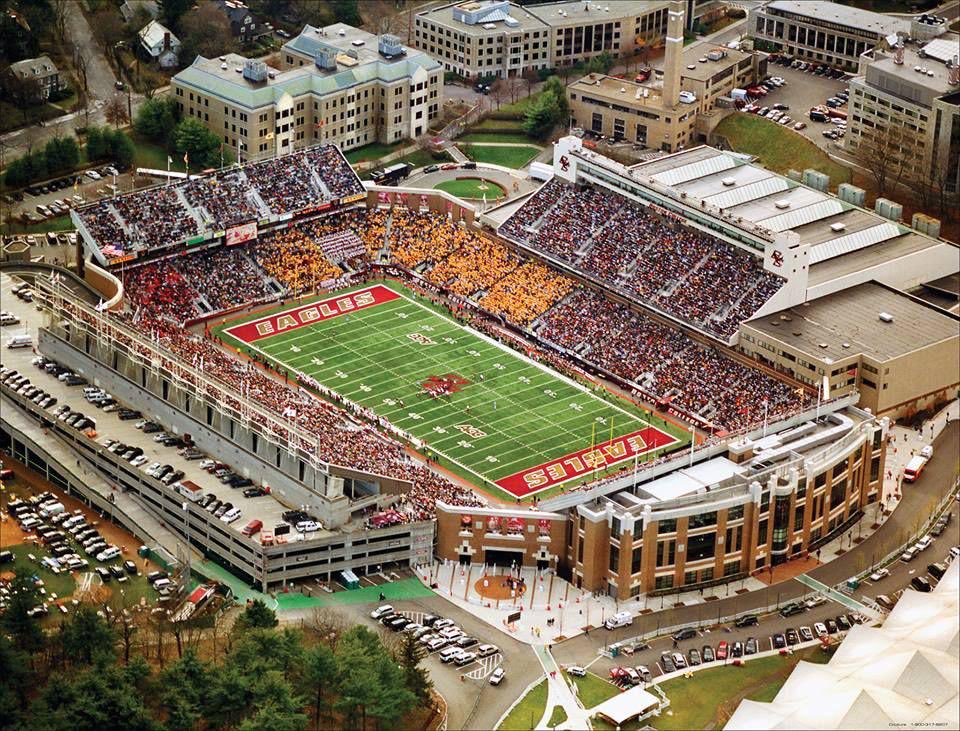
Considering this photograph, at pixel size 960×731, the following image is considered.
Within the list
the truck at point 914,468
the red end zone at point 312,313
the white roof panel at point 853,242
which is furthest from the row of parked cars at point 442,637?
the white roof panel at point 853,242

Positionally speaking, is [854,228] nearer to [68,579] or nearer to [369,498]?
[369,498]

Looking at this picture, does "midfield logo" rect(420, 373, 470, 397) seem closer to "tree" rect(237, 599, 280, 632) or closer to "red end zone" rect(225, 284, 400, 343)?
"red end zone" rect(225, 284, 400, 343)

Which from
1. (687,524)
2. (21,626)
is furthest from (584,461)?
(21,626)

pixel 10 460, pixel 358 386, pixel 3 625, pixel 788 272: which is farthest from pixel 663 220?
pixel 3 625

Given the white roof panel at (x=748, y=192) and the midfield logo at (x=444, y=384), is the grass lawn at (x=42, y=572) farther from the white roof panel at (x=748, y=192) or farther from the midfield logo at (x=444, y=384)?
the white roof panel at (x=748, y=192)

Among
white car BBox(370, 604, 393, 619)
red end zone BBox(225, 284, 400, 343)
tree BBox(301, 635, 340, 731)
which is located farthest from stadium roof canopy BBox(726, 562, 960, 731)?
red end zone BBox(225, 284, 400, 343)

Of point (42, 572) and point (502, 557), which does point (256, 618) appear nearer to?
point (42, 572)
